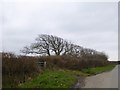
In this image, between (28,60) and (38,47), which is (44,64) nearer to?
(28,60)

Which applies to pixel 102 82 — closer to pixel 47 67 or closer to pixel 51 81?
pixel 51 81

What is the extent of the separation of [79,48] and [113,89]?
2154 inches

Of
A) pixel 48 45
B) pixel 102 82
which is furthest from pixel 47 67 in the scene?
pixel 48 45

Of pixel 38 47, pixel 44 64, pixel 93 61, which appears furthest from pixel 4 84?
pixel 38 47

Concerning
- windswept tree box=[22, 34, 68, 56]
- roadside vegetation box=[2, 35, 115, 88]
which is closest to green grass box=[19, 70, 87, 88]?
roadside vegetation box=[2, 35, 115, 88]

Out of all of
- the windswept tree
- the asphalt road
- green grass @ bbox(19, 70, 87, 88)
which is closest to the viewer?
green grass @ bbox(19, 70, 87, 88)

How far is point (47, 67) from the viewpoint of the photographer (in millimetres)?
29766

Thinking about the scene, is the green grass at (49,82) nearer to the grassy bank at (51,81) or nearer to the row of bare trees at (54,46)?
the grassy bank at (51,81)

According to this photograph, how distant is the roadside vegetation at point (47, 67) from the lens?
671 inches

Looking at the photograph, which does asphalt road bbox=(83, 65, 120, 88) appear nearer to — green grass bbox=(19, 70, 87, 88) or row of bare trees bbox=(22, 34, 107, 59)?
green grass bbox=(19, 70, 87, 88)

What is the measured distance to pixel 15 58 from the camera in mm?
18812

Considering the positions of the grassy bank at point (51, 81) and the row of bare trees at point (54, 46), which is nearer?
the grassy bank at point (51, 81)

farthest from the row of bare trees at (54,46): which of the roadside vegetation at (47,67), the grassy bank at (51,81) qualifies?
the grassy bank at (51,81)

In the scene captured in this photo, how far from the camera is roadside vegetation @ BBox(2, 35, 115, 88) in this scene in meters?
17.0
